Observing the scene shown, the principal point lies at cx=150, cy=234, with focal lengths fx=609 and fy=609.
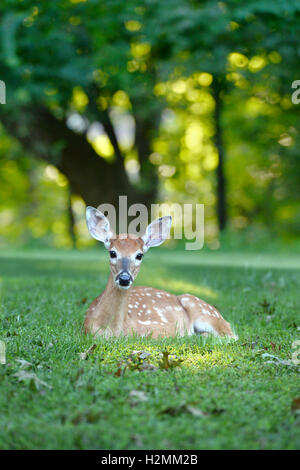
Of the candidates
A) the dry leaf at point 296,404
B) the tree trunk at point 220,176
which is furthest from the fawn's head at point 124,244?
the tree trunk at point 220,176

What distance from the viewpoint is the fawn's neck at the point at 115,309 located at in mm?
4926

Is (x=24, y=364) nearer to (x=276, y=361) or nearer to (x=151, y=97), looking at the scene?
(x=276, y=361)

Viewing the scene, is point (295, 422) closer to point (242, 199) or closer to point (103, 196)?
point (103, 196)

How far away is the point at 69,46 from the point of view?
12.2 m

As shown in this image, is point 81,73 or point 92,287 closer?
point 92,287

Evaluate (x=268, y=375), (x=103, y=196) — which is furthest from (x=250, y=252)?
(x=268, y=375)

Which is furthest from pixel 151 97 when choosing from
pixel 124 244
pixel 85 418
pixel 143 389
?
pixel 85 418

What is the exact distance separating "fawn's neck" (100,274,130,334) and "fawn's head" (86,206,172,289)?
14cm

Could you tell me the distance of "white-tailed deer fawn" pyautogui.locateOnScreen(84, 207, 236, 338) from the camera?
4895 millimetres

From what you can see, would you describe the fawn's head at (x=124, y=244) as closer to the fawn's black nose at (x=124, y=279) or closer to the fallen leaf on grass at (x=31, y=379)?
the fawn's black nose at (x=124, y=279)

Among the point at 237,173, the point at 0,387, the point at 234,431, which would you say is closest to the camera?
the point at 234,431

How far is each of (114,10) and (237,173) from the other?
60.4 ft

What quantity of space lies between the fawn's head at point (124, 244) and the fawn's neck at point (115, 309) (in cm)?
14

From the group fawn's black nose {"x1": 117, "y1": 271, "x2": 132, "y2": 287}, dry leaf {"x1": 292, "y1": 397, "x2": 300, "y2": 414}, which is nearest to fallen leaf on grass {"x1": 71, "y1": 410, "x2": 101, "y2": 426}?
dry leaf {"x1": 292, "y1": 397, "x2": 300, "y2": 414}
